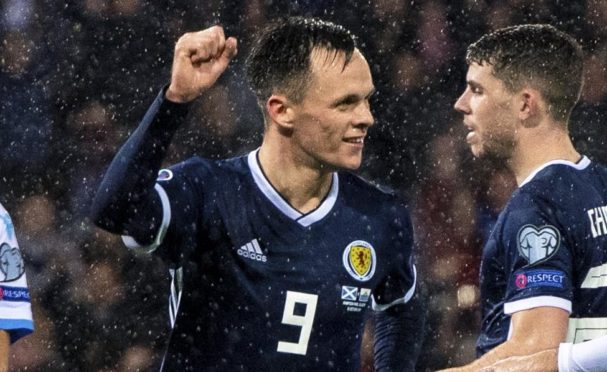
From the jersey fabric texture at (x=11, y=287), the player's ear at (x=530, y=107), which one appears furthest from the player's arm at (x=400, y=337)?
the jersey fabric texture at (x=11, y=287)

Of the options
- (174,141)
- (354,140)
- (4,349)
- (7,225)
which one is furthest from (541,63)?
(174,141)

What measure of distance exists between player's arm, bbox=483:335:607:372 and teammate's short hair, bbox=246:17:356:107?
3.06 feet

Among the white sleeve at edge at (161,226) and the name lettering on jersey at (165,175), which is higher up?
the name lettering on jersey at (165,175)

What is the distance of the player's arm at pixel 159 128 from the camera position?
3.07 metres

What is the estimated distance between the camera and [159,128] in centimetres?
309

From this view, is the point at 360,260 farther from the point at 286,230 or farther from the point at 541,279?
the point at 541,279

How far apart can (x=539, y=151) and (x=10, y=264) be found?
4.53 ft

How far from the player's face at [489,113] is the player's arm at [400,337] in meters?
0.46

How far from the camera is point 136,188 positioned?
Result: 3.10 meters

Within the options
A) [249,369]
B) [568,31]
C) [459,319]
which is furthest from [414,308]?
[568,31]

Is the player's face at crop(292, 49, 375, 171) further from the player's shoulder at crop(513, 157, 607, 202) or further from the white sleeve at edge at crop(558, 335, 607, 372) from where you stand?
the white sleeve at edge at crop(558, 335, 607, 372)

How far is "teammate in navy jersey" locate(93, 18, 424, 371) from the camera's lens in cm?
337

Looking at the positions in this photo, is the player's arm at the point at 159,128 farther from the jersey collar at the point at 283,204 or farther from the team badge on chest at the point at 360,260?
the team badge on chest at the point at 360,260

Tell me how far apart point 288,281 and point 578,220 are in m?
0.71
